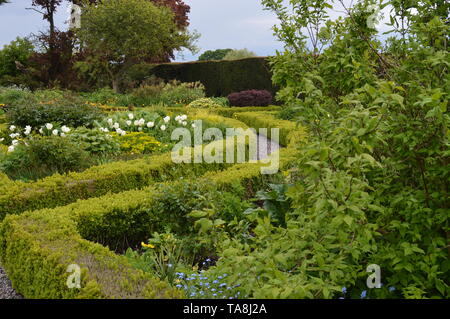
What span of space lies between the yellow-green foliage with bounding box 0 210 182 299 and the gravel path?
11cm

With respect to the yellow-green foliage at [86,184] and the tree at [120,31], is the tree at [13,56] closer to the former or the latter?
the tree at [120,31]

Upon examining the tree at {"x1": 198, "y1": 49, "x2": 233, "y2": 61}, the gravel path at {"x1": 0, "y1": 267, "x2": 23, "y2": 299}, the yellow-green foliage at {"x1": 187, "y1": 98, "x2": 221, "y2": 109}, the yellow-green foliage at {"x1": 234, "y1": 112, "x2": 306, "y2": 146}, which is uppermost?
the tree at {"x1": 198, "y1": 49, "x2": 233, "y2": 61}

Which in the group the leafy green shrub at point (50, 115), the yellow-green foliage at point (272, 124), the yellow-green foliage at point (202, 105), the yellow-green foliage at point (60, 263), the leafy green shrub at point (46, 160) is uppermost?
the yellow-green foliage at point (202, 105)

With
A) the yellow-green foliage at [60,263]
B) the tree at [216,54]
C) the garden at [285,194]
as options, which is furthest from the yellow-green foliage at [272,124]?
the tree at [216,54]

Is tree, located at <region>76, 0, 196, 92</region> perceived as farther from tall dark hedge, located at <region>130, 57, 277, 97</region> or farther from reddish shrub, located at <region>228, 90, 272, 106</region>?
reddish shrub, located at <region>228, 90, 272, 106</region>

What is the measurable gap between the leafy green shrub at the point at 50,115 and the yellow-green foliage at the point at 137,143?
1.29 meters

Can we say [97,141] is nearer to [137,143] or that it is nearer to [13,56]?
[137,143]

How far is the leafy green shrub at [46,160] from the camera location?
240 inches

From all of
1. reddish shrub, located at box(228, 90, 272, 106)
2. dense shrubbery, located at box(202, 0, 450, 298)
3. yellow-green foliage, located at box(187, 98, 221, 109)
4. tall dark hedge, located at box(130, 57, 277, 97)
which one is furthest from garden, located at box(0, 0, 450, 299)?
tall dark hedge, located at box(130, 57, 277, 97)

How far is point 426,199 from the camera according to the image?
2377 mm

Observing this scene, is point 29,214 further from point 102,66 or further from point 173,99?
point 102,66

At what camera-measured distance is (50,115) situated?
8.74 m

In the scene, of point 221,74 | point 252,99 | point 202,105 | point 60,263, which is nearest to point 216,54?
point 221,74

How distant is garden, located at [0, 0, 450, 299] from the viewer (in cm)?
214
